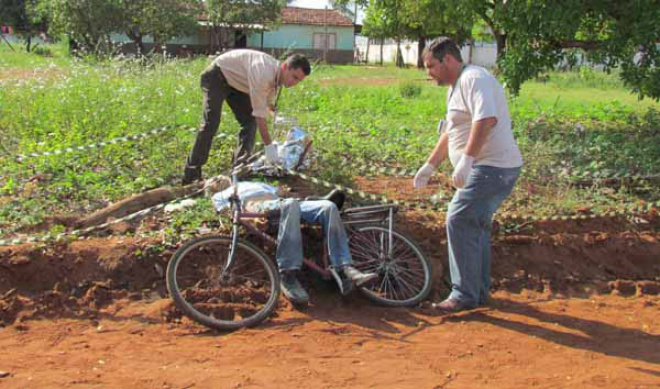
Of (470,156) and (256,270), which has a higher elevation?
(470,156)

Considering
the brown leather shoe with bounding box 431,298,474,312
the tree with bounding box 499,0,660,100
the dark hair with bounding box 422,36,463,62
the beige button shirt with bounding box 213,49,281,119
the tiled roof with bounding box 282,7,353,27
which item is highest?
the tiled roof with bounding box 282,7,353,27

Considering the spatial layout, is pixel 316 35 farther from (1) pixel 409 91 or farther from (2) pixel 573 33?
(2) pixel 573 33

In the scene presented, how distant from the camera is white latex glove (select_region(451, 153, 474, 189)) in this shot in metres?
4.43

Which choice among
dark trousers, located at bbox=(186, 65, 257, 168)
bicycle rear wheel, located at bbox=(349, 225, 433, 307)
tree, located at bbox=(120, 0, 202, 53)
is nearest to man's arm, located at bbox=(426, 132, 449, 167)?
bicycle rear wheel, located at bbox=(349, 225, 433, 307)

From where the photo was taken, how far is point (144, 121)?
27.2 feet

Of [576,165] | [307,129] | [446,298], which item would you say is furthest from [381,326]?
[307,129]

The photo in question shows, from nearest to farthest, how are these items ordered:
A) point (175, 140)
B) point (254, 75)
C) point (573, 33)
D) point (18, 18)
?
point (254, 75), point (175, 140), point (573, 33), point (18, 18)

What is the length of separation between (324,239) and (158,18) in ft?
92.1

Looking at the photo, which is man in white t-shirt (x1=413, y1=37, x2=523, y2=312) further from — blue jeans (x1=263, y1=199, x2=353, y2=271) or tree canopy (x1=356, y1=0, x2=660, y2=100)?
tree canopy (x1=356, y1=0, x2=660, y2=100)

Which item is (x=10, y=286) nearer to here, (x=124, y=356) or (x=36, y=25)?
(x=124, y=356)

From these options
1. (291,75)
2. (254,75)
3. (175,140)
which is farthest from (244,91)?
(175,140)

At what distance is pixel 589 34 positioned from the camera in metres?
10.0

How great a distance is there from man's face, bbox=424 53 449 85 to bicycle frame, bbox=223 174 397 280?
1237mm

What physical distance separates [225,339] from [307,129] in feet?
17.9
